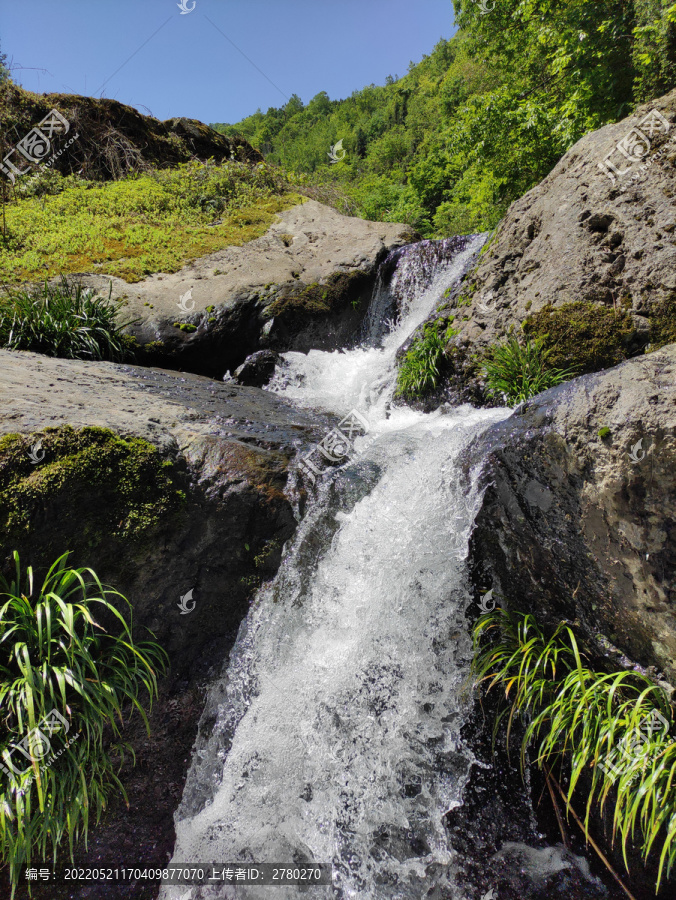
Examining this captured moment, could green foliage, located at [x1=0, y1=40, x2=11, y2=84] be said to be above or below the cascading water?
above

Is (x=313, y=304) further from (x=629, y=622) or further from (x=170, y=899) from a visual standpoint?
(x=170, y=899)

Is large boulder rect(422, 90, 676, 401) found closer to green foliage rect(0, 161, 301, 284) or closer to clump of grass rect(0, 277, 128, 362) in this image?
clump of grass rect(0, 277, 128, 362)

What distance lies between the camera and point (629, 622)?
9.46 feet

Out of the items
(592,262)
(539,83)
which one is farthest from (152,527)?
(539,83)

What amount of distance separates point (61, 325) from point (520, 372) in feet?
19.3

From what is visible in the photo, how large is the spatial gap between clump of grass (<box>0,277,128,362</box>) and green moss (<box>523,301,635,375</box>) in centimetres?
583

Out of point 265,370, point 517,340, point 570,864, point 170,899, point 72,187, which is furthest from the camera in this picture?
point 72,187

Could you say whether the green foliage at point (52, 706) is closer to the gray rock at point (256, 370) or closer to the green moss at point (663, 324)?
the gray rock at point (256, 370)

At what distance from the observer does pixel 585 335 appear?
4.77m

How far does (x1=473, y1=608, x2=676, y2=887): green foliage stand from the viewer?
252 cm

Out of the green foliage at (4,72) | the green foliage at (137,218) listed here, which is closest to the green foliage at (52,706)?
the green foliage at (137,218)

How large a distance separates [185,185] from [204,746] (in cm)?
1245

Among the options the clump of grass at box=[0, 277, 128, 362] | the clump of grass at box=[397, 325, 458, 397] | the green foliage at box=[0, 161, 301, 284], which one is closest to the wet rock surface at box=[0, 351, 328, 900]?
the clump of grass at box=[0, 277, 128, 362]

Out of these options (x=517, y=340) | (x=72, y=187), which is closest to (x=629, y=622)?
(x=517, y=340)
